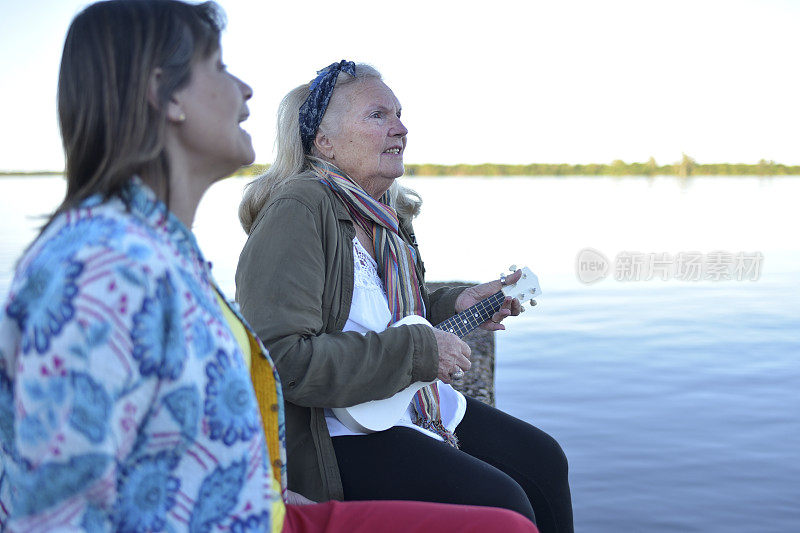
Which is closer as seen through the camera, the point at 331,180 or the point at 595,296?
the point at 331,180

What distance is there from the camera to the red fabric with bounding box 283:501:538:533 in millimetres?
1514

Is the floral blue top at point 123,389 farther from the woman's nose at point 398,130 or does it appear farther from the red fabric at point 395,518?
the woman's nose at point 398,130

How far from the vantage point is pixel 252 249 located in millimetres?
1986

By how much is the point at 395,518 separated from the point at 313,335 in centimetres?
52

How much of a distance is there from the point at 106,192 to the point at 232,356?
28 cm

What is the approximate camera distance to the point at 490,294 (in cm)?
271

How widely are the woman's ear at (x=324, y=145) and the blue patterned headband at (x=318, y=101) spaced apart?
15 mm

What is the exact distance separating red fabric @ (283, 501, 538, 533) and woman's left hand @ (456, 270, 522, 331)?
109 cm

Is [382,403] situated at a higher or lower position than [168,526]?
lower

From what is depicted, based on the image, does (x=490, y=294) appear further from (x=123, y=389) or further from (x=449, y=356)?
(x=123, y=389)

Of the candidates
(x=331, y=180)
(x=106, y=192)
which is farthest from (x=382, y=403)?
(x=106, y=192)

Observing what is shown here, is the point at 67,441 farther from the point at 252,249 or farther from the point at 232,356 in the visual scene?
the point at 252,249

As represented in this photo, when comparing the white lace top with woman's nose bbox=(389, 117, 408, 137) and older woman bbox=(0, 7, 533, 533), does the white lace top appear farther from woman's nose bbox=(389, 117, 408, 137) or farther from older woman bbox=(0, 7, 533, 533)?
older woman bbox=(0, 7, 533, 533)

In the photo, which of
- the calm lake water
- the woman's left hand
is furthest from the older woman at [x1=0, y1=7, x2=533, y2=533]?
the woman's left hand
